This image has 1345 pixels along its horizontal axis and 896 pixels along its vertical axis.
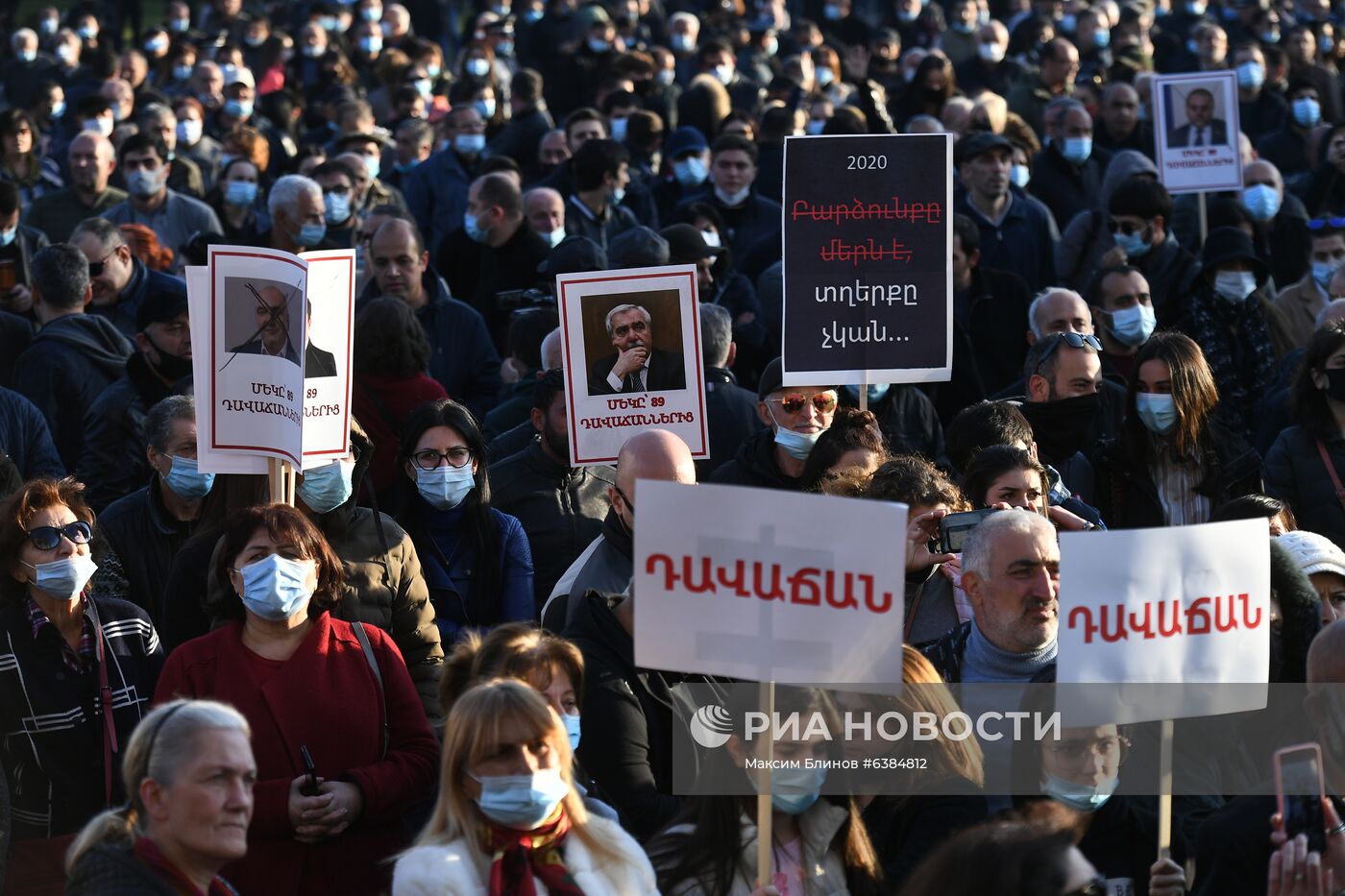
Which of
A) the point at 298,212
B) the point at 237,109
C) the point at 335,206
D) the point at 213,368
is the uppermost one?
the point at 237,109

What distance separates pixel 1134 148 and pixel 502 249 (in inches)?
231

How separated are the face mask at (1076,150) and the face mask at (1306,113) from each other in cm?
320

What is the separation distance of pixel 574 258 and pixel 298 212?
253 cm

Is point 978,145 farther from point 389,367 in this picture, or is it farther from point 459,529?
point 459,529

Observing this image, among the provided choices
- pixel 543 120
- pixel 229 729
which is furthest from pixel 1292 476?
pixel 543 120

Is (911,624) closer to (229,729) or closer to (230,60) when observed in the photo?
(229,729)

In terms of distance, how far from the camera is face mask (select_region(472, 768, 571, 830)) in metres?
5.01

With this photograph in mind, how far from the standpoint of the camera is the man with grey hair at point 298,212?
12.8 metres

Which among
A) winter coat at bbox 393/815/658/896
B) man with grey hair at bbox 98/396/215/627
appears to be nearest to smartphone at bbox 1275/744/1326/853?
winter coat at bbox 393/815/658/896

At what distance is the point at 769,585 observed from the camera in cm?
527

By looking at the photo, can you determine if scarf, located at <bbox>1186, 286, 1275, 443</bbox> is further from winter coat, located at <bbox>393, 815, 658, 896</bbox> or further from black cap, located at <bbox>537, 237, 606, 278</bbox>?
winter coat, located at <bbox>393, 815, 658, 896</bbox>

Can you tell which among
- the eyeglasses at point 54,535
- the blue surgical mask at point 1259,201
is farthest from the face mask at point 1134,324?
the eyeglasses at point 54,535

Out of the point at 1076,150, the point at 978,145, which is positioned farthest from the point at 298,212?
the point at 1076,150

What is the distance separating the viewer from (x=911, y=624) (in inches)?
268
